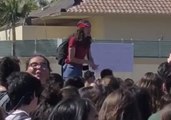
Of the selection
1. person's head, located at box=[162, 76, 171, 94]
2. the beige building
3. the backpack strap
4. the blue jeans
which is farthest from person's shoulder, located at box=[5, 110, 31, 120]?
the beige building

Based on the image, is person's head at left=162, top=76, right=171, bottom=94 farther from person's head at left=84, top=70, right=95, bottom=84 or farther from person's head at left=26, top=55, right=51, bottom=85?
person's head at left=84, top=70, right=95, bottom=84

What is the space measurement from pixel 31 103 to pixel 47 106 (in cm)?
54

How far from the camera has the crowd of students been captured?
4.46 meters

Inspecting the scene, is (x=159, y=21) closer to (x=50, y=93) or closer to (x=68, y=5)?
(x=68, y=5)

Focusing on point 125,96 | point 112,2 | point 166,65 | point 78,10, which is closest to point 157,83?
point 166,65

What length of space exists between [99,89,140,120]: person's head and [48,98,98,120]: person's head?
81 centimetres

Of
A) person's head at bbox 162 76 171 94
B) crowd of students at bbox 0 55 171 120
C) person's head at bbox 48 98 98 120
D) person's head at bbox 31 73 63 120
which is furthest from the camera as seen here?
person's head at bbox 162 76 171 94

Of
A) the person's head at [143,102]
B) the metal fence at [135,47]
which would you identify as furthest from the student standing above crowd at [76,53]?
the metal fence at [135,47]

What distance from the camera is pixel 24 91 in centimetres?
540

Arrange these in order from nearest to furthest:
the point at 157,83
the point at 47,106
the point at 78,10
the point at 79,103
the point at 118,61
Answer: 1. the point at 79,103
2. the point at 47,106
3. the point at 157,83
4. the point at 118,61
5. the point at 78,10

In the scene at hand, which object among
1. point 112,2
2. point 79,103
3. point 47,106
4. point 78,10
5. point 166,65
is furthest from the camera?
point 112,2

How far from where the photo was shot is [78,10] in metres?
32.4

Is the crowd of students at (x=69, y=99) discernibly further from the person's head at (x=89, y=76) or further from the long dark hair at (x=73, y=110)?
the person's head at (x=89, y=76)

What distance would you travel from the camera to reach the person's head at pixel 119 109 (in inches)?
209
